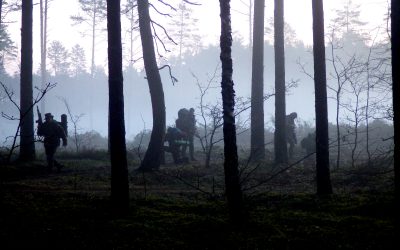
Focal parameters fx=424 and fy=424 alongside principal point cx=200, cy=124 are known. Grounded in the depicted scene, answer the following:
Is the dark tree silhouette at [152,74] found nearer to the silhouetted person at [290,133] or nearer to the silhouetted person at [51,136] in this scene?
the silhouetted person at [51,136]

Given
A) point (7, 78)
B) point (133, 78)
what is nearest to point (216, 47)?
point (133, 78)

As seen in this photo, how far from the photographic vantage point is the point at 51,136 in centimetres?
1381

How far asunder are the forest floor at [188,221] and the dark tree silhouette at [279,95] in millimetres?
5542

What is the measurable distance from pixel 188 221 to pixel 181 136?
10095 millimetres

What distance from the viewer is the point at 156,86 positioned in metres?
14.7

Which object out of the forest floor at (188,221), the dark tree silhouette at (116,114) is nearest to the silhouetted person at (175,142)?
the forest floor at (188,221)

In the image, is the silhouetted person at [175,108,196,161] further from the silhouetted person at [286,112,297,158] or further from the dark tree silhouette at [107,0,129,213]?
the dark tree silhouette at [107,0,129,213]

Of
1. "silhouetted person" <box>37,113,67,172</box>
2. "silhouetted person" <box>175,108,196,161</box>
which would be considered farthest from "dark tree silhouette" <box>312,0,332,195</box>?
"silhouetted person" <box>175,108,196,161</box>

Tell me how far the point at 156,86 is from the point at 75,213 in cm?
791

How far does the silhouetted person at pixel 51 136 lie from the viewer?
13758 mm

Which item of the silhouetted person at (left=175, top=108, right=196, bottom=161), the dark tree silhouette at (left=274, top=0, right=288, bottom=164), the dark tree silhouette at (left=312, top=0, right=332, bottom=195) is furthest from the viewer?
the silhouetted person at (left=175, top=108, right=196, bottom=161)

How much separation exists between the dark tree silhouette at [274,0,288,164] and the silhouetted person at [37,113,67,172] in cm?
782

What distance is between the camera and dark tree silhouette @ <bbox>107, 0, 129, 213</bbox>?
7.37 metres

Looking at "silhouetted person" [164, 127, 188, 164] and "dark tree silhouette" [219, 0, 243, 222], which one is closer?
"dark tree silhouette" [219, 0, 243, 222]
